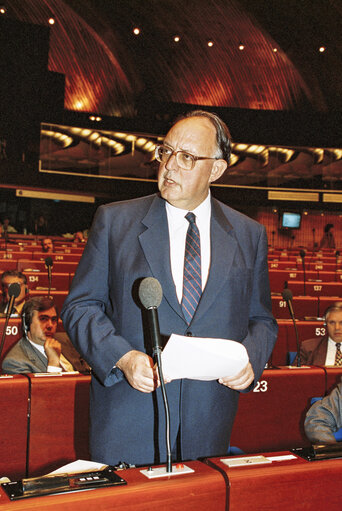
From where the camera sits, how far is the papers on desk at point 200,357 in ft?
4.17

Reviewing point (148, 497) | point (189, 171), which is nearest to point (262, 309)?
point (189, 171)

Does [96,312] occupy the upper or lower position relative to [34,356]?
upper

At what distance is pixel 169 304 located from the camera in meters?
1.54

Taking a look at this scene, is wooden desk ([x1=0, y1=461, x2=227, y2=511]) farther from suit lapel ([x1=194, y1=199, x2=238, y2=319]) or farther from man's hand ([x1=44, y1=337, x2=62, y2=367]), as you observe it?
man's hand ([x1=44, y1=337, x2=62, y2=367])

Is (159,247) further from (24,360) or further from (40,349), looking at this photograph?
(40,349)

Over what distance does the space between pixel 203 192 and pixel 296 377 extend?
1884mm

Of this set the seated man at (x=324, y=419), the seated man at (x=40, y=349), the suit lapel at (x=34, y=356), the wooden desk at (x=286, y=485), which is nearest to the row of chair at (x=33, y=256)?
the seated man at (x=40, y=349)

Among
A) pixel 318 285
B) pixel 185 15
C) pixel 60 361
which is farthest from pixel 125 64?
pixel 60 361

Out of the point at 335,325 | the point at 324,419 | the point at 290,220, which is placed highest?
the point at 290,220

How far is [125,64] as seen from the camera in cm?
1986

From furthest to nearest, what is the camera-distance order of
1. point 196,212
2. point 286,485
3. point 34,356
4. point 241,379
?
point 34,356 < point 196,212 < point 241,379 < point 286,485

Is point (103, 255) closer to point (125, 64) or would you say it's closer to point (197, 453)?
point (197, 453)

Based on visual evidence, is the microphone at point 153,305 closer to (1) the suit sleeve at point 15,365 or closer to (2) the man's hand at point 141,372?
(2) the man's hand at point 141,372

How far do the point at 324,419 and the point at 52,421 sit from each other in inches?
50.5
